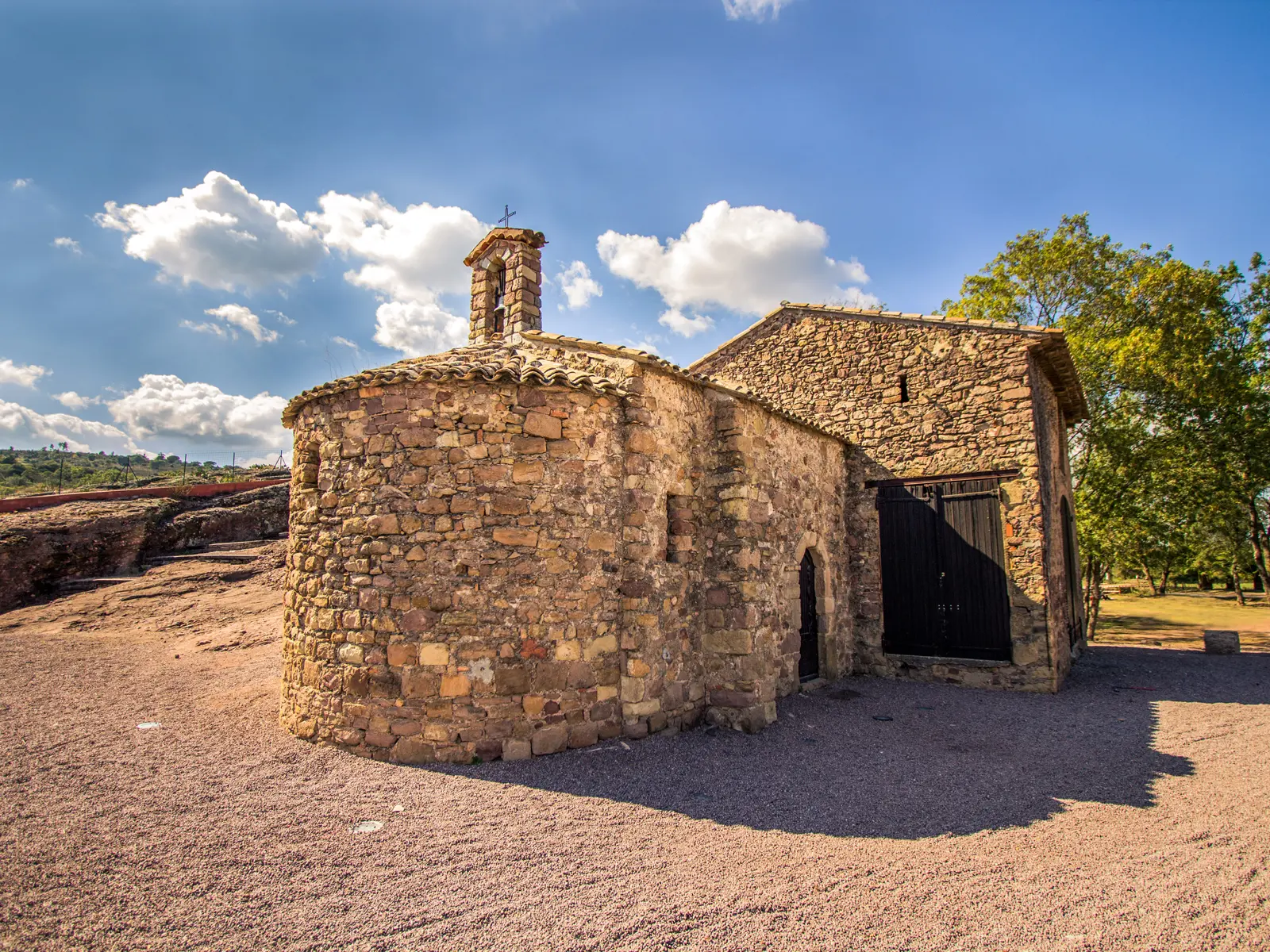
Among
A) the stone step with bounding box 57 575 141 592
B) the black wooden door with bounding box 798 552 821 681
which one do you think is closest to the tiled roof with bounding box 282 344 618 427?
the black wooden door with bounding box 798 552 821 681

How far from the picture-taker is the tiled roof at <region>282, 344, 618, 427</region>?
20.9 feet

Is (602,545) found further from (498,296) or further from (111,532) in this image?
(111,532)

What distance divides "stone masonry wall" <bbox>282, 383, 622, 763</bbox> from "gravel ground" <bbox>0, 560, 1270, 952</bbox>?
40cm

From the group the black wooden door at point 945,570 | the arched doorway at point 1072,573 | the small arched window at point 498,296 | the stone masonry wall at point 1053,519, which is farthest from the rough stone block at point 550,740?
the arched doorway at point 1072,573

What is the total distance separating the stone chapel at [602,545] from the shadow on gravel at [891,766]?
0.50 m

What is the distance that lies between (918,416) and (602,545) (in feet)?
23.4

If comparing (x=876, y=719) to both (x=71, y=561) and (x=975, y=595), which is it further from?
(x=71, y=561)

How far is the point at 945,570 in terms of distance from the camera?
34.8 ft

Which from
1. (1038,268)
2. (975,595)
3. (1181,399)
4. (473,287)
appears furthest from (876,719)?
(1038,268)

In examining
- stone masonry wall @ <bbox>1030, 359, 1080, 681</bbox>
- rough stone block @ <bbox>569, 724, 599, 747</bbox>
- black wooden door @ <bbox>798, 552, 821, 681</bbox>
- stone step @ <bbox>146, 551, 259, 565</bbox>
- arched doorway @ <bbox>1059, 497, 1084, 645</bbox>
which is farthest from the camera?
stone step @ <bbox>146, 551, 259, 565</bbox>

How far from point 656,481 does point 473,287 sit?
525cm

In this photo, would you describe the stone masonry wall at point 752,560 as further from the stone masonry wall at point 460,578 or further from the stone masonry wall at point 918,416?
the stone masonry wall at point 918,416

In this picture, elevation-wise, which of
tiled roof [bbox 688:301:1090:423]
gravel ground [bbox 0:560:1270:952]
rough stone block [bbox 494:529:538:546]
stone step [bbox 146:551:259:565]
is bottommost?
gravel ground [bbox 0:560:1270:952]

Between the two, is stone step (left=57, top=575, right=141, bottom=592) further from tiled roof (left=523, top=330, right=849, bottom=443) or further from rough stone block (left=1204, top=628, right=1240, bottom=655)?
rough stone block (left=1204, top=628, right=1240, bottom=655)
